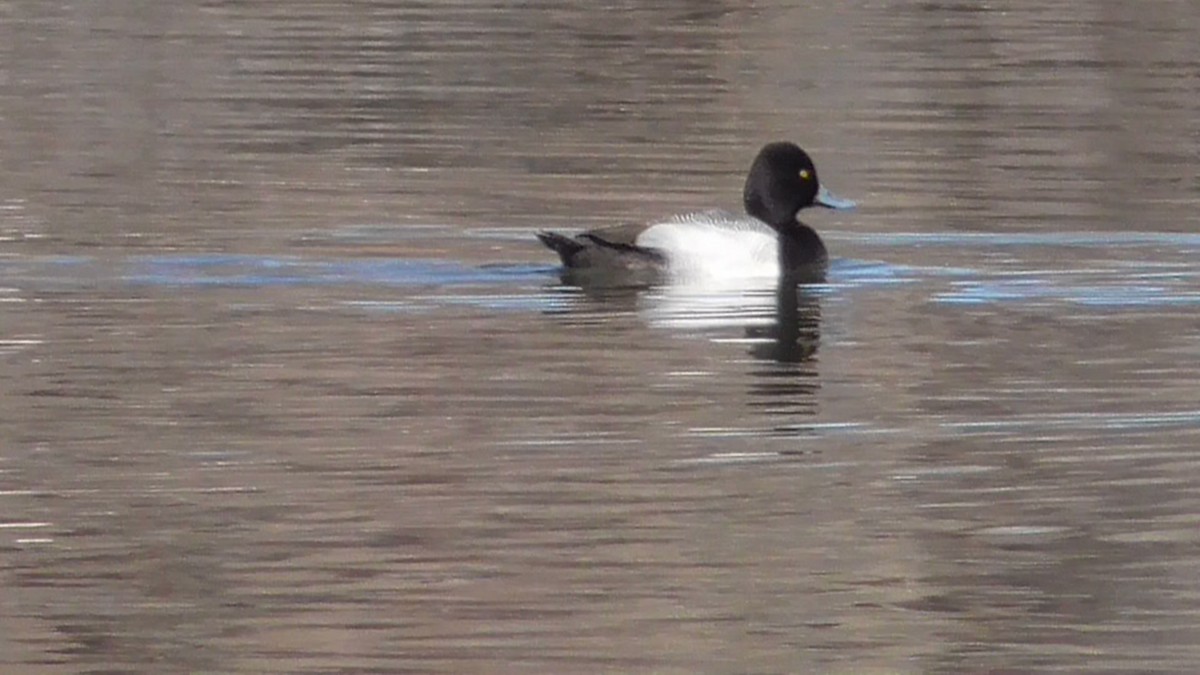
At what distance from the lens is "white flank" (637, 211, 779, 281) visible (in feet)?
43.9

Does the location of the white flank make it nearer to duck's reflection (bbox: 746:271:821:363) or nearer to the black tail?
duck's reflection (bbox: 746:271:821:363)

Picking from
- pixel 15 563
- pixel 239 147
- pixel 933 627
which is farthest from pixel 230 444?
pixel 239 147

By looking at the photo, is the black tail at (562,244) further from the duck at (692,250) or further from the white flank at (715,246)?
the white flank at (715,246)

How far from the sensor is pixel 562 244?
523 inches

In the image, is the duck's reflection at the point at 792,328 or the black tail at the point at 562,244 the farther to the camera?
the black tail at the point at 562,244

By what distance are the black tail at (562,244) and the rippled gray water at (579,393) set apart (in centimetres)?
14

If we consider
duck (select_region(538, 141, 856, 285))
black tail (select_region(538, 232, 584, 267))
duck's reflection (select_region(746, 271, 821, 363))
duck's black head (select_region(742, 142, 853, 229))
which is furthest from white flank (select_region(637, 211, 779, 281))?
duck's black head (select_region(742, 142, 853, 229))

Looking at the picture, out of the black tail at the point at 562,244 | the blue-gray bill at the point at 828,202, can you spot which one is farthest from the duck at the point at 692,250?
the blue-gray bill at the point at 828,202

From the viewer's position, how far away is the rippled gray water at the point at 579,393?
7.34 m

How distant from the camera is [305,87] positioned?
21469 mm

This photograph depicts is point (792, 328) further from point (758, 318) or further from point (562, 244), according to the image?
point (562, 244)

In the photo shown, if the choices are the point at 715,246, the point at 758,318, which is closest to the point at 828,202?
the point at 715,246

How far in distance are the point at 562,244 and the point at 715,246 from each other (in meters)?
0.78

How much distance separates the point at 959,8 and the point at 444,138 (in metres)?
11.6
